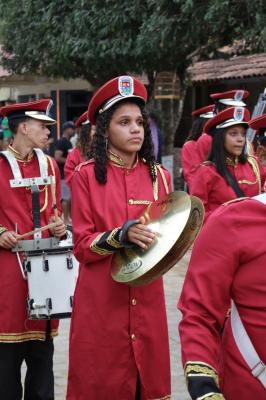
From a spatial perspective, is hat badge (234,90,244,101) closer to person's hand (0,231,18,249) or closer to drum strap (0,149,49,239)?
drum strap (0,149,49,239)

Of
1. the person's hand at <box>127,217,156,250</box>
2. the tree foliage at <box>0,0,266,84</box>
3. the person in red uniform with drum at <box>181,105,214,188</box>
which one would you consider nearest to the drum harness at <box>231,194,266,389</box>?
the person's hand at <box>127,217,156,250</box>

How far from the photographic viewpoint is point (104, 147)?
3.99 metres

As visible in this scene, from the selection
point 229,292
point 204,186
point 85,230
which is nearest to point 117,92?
point 85,230

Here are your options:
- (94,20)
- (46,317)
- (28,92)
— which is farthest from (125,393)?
(28,92)

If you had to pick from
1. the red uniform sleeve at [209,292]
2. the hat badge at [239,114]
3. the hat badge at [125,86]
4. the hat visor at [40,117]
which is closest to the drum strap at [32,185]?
the hat visor at [40,117]

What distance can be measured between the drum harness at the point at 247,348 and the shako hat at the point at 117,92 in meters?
1.49

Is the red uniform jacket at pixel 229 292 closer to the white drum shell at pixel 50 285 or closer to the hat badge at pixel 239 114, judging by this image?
the white drum shell at pixel 50 285

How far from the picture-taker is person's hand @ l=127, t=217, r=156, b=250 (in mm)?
3469

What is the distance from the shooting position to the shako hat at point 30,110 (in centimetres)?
505

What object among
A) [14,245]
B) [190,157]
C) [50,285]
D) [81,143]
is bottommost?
[190,157]

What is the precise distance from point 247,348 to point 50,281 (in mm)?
2363

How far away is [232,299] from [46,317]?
2264 millimetres

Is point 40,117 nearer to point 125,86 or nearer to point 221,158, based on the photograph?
point 125,86

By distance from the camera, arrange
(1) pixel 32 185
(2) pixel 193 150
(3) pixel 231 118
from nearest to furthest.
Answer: (1) pixel 32 185 < (3) pixel 231 118 < (2) pixel 193 150
